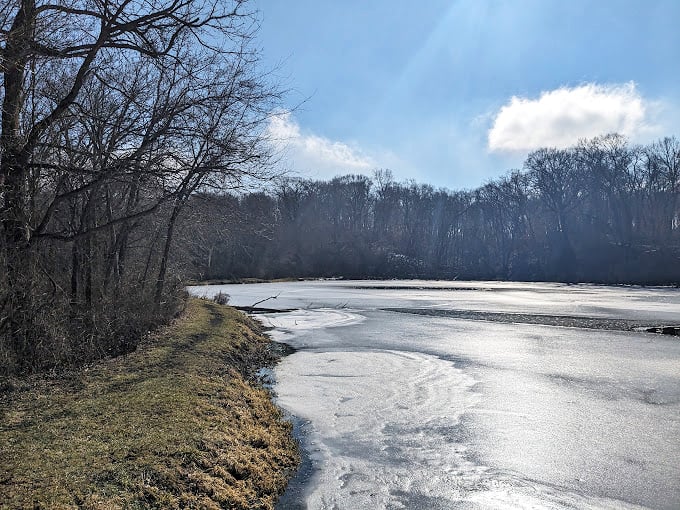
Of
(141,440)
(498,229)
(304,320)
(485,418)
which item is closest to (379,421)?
(485,418)

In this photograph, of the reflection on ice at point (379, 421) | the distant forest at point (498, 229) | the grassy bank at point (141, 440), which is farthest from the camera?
the distant forest at point (498, 229)

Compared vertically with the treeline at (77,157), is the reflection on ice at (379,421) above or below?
below

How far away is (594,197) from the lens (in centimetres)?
7169

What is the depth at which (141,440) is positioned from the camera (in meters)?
5.42

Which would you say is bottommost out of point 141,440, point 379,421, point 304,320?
point 379,421

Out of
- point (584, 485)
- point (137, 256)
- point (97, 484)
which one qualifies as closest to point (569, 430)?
point (584, 485)

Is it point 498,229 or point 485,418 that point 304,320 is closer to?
point 485,418

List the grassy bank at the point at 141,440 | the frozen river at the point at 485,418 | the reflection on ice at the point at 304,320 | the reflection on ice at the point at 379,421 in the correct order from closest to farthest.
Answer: the grassy bank at the point at 141,440, the frozen river at the point at 485,418, the reflection on ice at the point at 379,421, the reflection on ice at the point at 304,320

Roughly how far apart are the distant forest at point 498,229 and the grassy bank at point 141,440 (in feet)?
141

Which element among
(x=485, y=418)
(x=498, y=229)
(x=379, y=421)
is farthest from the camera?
(x=498, y=229)

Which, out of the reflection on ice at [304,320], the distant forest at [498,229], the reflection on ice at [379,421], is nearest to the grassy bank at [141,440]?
the reflection on ice at [379,421]

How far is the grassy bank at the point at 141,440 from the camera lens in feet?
14.3

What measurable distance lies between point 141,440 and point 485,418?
200 inches

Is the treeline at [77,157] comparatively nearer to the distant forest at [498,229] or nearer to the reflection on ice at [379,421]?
the reflection on ice at [379,421]
